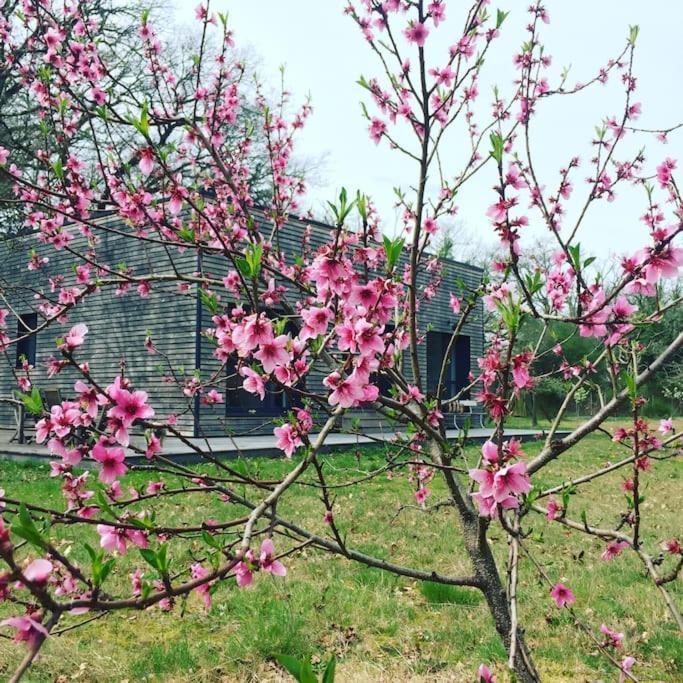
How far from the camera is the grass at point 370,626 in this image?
10.0 feet

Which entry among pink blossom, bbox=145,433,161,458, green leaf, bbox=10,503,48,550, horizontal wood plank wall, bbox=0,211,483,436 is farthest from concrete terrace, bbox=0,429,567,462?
green leaf, bbox=10,503,48,550

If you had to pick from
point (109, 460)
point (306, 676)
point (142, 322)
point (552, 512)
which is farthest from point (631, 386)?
point (142, 322)

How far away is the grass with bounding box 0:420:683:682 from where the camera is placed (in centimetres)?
306

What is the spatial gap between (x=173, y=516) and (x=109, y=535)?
461 cm

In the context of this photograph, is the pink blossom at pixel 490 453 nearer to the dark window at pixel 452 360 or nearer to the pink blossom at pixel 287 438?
the pink blossom at pixel 287 438

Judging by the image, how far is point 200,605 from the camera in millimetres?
3871

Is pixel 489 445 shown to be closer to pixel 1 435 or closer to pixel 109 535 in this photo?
pixel 109 535

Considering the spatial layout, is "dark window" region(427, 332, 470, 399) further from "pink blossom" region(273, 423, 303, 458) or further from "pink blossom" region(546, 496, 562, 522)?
"pink blossom" region(273, 423, 303, 458)

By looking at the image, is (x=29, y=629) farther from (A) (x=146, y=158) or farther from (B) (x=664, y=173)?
(B) (x=664, y=173)

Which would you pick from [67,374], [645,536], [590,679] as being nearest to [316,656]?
[590,679]

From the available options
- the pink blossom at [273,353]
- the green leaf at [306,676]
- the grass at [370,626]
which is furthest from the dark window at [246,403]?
the green leaf at [306,676]

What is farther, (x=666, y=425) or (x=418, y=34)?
(x=666, y=425)

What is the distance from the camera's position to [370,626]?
3549mm

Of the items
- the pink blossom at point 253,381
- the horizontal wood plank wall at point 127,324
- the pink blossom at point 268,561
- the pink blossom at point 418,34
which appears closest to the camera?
the pink blossom at point 268,561
